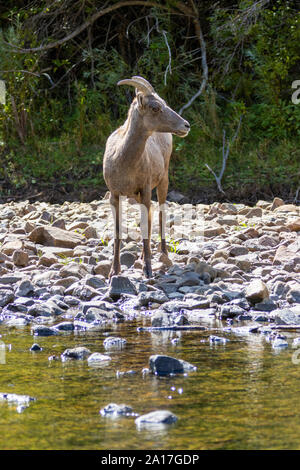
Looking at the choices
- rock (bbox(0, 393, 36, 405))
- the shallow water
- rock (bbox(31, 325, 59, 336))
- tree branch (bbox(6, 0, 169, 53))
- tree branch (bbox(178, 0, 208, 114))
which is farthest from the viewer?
tree branch (bbox(6, 0, 169, 53))

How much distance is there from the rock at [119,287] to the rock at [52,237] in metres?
1.87

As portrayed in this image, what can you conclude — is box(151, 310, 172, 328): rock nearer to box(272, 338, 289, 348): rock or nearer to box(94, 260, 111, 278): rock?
box(272, 338, 289, 348): rock

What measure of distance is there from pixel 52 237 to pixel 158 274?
161 centimetres

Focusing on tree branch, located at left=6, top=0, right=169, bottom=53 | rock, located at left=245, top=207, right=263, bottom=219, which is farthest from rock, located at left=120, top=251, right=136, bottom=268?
tree branch, located at left=6, top=0, right=169, bottom=53

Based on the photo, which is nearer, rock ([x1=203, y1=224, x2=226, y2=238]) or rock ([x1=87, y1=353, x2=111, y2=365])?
rock ([x1=87, y1=353, x2=111, y2=365])

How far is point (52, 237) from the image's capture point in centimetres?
847

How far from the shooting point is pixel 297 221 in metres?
9.13

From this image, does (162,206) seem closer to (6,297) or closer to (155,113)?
(155,113)

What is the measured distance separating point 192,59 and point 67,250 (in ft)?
26.8

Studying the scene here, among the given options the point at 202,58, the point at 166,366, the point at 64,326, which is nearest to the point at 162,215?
the point at 64,326

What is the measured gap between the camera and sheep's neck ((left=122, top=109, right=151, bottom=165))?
699cm

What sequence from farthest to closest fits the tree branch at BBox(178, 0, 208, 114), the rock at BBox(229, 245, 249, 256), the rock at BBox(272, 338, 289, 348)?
the tree branch at BBox(178, 0, 208, 114) → the rock at BBox(229, 245, 249, 256) → the rock at BBox(272, 338, 289, 348)

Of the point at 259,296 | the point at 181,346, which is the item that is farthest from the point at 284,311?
the point at 181,346

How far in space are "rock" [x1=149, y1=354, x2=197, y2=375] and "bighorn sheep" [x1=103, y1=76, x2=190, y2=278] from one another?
2.94 m
